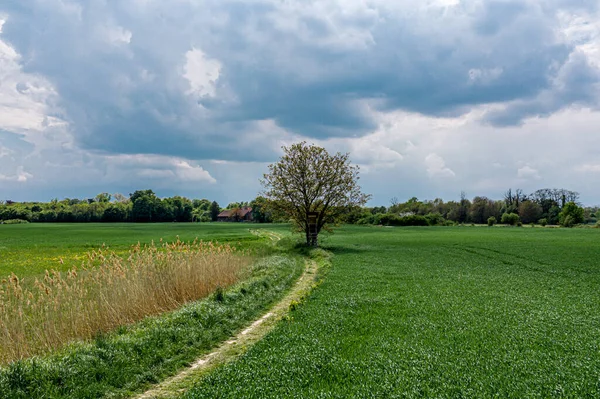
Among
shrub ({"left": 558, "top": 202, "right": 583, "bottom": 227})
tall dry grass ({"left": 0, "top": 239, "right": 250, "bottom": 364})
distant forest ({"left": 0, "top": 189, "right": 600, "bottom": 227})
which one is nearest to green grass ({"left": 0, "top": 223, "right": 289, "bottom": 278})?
tall dry grass ({"left": 0, "top": 239, "right": 250, "bottom": 364})

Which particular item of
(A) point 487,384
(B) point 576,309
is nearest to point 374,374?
(A) point 487,384

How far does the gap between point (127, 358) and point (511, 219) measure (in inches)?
5112

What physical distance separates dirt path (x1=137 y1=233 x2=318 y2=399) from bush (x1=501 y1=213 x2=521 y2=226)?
121m

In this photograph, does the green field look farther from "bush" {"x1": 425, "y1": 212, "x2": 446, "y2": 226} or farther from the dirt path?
"bush" {"x1": 425, "y1": 212, "x2": 446, "y2": 226}

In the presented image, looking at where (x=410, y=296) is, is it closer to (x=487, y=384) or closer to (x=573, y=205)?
(x=487, y=384)

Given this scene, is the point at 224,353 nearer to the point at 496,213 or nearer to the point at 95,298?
the point at 95,298

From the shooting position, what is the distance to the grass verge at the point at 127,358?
21.6ft

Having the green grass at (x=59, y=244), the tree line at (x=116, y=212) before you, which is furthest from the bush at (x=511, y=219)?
the green grass at (x=59, y=244)

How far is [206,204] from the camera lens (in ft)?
647

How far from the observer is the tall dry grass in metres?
8.76

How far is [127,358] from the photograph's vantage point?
7.78 metres

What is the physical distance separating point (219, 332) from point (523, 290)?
42.1 ft

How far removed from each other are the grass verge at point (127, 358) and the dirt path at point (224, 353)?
24cm

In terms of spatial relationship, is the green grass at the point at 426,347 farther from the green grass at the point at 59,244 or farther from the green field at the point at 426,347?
the green grass at the point at 59,244
